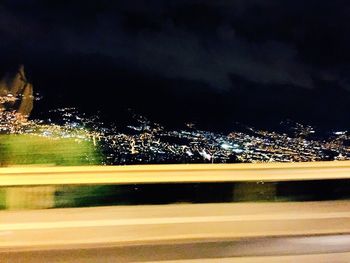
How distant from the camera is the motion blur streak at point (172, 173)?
31.3ft

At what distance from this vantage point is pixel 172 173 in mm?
10070

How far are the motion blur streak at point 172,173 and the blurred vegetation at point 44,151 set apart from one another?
1303 mm

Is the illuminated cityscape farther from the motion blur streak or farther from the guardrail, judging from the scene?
the motion blur streak

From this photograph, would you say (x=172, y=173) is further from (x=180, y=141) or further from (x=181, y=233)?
(x=180, y=141)

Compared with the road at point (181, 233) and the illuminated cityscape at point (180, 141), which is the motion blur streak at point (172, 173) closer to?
the road at point (181, 233)

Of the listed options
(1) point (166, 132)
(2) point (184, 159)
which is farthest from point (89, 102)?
(2) point (184, 159)

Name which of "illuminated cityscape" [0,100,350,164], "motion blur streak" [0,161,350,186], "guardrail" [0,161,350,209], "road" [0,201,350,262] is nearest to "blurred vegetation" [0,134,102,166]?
"illuminated cityscape" [0,100,350,164]

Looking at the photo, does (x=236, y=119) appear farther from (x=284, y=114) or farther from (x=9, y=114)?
(x=9, y=114)

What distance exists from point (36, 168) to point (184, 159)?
301 centimetres

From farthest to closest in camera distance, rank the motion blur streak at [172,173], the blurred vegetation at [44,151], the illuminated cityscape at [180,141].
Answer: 1. the illuminated cityscape at [180,141]
2. the blurred vegetation at [44,151]
3. the motion blur streak at [172,173]

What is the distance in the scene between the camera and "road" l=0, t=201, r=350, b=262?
7000 mm

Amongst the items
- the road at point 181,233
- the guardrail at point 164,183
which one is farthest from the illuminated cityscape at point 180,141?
the road at point 181,233

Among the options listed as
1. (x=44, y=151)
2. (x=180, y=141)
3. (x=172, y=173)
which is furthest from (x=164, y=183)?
(x=180, y=141)

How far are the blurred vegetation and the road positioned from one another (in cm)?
189
